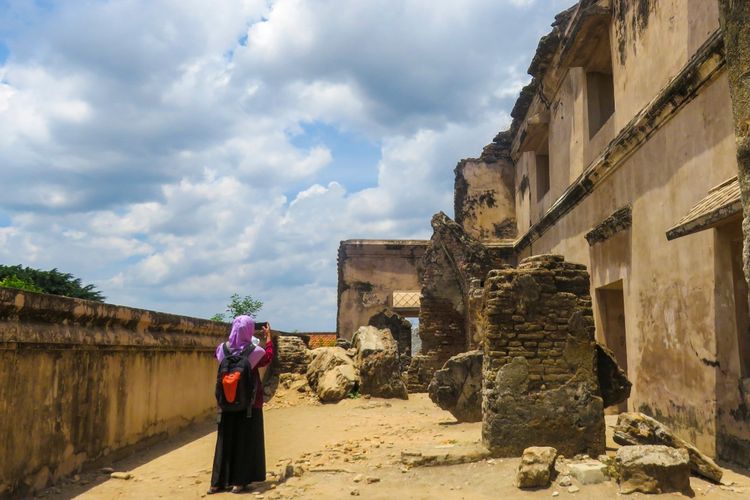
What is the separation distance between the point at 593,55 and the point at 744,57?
9.13 meters

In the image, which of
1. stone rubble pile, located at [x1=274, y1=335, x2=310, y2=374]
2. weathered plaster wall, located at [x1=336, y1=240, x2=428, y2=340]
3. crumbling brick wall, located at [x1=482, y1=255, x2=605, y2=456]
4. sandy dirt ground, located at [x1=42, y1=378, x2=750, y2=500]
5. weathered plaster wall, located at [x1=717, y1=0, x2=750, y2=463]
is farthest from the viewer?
weathered plaster wall, located at [x1=336, y1=240, x2=428, y2=340]

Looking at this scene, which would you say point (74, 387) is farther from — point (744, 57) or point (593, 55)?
point (593, 55)

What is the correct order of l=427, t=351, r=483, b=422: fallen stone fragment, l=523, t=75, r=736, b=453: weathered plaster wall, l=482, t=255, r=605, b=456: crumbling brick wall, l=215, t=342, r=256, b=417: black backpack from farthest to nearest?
l=427, t=351, r=483, b=422: fallen stone fragment, l=523, t=75, r=736, b=453: weathered plaster wall, l=482, t=255, r=605, b=456: crumbling brick wall, l=215, t=342, r=256, b=417: black backpack

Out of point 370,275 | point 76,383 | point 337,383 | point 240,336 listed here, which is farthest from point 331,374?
point 370,275

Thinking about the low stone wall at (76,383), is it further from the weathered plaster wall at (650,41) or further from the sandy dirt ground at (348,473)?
the weathered plaster wall at (650,41)

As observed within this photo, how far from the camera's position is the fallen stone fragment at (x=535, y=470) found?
4.93 metres

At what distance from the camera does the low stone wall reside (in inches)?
176

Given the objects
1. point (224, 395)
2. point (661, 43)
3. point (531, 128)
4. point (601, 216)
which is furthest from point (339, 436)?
point (531, 128)

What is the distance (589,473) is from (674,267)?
336 centimetres

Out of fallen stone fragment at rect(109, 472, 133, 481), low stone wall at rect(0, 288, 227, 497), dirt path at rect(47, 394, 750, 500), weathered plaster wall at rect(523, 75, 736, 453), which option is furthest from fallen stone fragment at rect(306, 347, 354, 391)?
fallen stone fragment at rect(109, 472, 133, 481)

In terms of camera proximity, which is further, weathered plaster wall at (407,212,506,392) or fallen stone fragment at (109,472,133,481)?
weathered plaster wall at (407,212,506,392)

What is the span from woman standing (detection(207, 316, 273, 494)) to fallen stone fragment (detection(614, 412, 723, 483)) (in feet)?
10.8

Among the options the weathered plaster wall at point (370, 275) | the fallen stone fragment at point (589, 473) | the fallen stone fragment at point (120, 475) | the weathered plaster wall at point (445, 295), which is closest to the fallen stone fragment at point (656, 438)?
the fallen stone fragment at point (589, 473)

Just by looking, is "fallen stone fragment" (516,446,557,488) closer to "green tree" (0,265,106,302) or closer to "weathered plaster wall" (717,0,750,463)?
"weathered plaster wall" (717,0,750,463)
